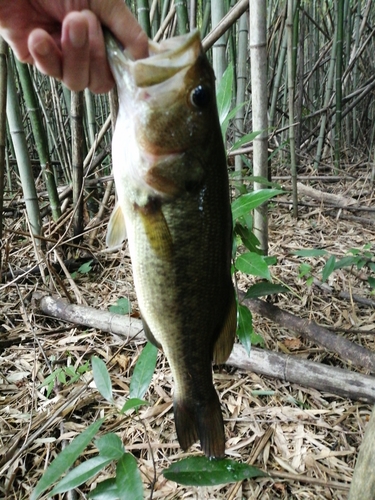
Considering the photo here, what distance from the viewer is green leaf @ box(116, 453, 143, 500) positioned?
40.8 inches

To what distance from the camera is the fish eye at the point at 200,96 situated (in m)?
0.88

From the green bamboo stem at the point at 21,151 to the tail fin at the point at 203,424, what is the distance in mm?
1585

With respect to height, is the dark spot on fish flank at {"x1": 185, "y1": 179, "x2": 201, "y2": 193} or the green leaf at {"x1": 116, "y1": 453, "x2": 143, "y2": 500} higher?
the dark spot on fish flank at {"x1": 185, "y1": 179, "x2": 201, "y2": 193}

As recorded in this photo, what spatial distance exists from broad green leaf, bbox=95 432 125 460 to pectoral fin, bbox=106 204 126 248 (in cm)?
58

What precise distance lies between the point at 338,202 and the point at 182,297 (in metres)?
3.01

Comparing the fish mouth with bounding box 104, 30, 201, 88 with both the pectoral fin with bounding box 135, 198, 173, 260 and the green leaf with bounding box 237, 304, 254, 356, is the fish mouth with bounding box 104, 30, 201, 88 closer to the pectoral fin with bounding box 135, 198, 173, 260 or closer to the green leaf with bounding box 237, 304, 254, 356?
the pectoral fin with bounding box 135, 198, 173, 260

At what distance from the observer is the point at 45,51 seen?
3.14ft

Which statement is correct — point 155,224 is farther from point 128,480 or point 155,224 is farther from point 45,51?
point 128,480

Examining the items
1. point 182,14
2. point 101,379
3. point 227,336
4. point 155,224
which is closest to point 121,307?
point 101,379

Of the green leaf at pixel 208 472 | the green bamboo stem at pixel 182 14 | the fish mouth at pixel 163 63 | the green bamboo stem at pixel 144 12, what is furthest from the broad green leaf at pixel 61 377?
the green bamboo stem at pixel 182 14

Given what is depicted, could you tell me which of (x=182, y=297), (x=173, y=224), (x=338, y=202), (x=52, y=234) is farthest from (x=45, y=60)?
(x=338, y=202)

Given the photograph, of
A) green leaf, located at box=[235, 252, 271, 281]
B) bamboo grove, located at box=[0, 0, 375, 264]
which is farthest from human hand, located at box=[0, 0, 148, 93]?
green leaf, located at box=[235, 252, 271, 281]

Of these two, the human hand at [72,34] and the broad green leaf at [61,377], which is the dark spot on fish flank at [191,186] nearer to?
the human hand at [72,34]

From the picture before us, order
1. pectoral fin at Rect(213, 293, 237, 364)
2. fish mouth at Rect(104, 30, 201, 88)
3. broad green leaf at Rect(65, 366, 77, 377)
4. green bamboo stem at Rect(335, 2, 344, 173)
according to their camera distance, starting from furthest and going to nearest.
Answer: green bamboo stem at Rect(335, 2, 344, 173)
broad green leaf at Rect(65, 366, 77, 377)
pectoral fin at Rect(213, 293, 237, 364)
fish mouth at Rect(104, 30, 201, 88)
